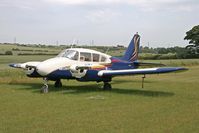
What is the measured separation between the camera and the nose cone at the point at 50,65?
57.8 feet

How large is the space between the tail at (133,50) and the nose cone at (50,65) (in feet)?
24.1

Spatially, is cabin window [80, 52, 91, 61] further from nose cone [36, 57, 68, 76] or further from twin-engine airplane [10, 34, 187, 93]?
nose cone [36, 57, 68, 76]

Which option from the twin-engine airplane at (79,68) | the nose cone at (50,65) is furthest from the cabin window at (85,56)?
the nose cone at (50,65)

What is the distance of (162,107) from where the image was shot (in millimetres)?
12867

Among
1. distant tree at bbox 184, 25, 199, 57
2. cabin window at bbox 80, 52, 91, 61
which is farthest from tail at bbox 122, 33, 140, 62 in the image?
distant tree at bbox 184, 25, 199, 57

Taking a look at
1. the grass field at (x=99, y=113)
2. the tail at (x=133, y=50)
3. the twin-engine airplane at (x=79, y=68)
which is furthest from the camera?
the tail at (x=133, y=50)

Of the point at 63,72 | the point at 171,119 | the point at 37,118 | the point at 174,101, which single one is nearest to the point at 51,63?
the point at 63,72

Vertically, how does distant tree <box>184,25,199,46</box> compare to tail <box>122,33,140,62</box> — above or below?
above

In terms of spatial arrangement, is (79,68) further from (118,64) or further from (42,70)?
(118,64)

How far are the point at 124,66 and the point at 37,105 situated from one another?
1032 centimetres

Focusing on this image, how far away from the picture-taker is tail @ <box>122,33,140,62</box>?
82.1 ft

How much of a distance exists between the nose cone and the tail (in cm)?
735

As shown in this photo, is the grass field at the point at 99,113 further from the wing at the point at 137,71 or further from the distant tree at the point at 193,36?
the distant tree at the point at 193,36

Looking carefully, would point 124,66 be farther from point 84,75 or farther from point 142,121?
point 142,121
